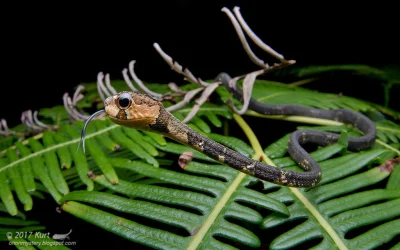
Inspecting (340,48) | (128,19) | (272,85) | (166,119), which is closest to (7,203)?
(166,119)

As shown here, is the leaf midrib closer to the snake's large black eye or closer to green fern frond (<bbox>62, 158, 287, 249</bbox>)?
green fern frond (<bbox>62, 158, 287, 249</bbox>)

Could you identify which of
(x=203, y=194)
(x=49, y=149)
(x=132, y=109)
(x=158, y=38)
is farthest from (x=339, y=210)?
(x=158, y=38)

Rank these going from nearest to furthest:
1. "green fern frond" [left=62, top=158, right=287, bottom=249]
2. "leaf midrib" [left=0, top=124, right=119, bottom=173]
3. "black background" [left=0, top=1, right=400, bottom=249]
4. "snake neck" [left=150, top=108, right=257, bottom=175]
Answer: "green fern frond" [left=62, top=158, right=287, bottom=249] → "snake neck" [left=150, top=108, right=257, bottom=175] → "leaf midrib" [left=0, top=124, right=119, bottom=173] → "black background" [left=0, top=1, right=400, bottom=249]

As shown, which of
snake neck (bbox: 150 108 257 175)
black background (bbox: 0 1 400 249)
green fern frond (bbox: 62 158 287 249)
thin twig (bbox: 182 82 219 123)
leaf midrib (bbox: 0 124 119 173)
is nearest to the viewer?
green fern frond (bbox: 62 158 287 249)

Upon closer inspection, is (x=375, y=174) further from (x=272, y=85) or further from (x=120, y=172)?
(x=272, y=85)

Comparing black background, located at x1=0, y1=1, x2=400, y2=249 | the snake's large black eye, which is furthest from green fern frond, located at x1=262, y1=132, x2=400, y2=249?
black background, located at x1=0, y1=1, x2=400, y2=249

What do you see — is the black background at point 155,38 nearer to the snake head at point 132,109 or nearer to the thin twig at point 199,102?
the thin twig at point 199,102

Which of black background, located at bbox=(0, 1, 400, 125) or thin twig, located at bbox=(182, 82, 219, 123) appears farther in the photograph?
black background, located at bbox=(0, 1, 400, 125)
